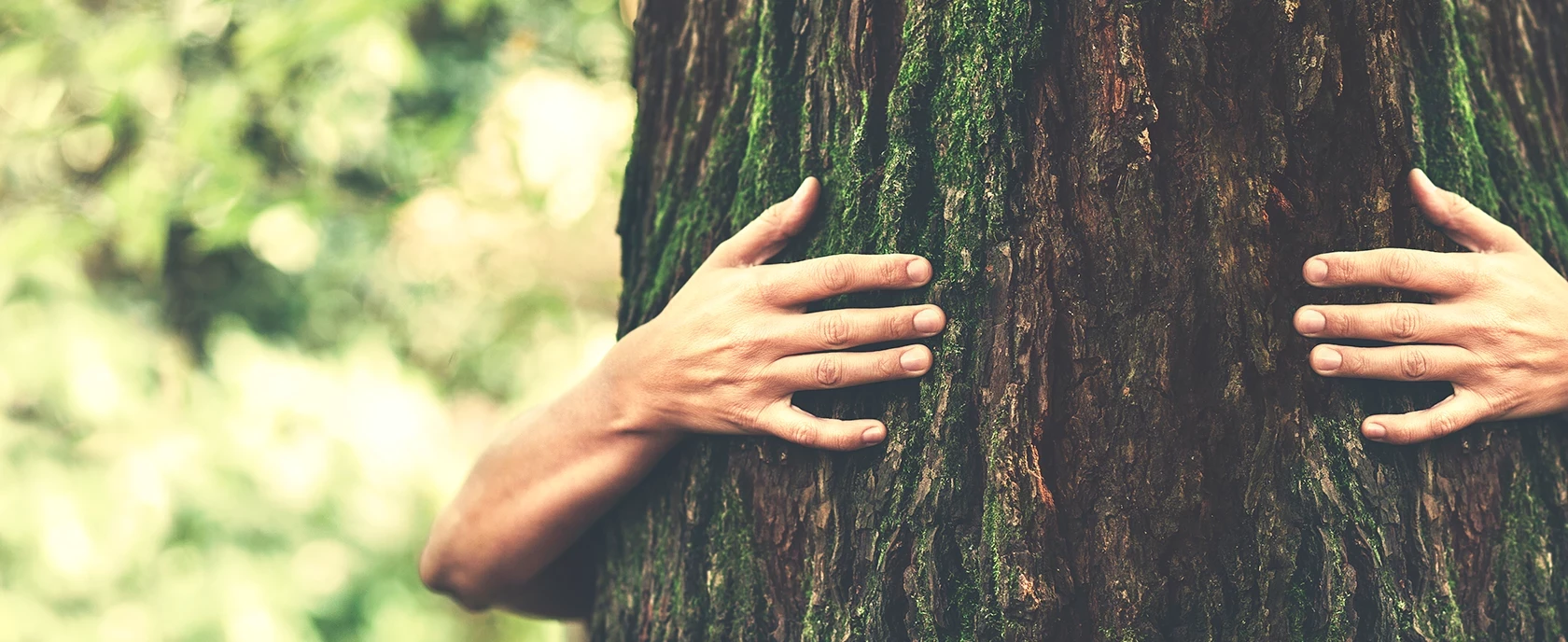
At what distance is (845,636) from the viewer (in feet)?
4.34

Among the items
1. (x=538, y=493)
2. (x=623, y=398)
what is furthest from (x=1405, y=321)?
(x=538, y=493)

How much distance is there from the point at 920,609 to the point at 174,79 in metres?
4.34

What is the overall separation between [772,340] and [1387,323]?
0.72 metres

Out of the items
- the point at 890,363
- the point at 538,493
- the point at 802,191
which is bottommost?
the point at 538,493

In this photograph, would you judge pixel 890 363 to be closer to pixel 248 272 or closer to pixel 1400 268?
pixel 1400 268

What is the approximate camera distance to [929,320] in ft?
4.18

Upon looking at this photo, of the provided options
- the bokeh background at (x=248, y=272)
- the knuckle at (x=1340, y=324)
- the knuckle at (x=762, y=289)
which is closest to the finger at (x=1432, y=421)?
the knuckle at (x=1340, y=324)

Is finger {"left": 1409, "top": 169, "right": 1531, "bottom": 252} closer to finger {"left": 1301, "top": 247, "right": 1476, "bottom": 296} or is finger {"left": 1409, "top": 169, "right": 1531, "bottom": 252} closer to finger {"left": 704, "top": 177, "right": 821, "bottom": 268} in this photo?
finger {"left": 1301, "top": 247, "right": 1476, "bottom": 296}

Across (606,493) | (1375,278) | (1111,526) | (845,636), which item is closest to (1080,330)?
(1111,526)

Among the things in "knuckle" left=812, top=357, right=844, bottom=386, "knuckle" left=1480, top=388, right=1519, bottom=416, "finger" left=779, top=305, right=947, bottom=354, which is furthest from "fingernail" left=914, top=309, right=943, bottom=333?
"knuckle" left=1480, top=388, right=1519, bottom=416

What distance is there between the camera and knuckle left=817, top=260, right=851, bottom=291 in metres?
1.29

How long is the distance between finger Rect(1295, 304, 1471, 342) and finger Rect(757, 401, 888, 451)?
0.52 meters

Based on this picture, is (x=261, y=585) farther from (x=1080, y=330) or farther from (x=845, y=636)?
(x=1080, y=330)

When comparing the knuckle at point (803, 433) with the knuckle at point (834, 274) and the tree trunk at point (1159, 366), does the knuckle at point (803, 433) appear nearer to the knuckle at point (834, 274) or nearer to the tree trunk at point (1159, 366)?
the tree trunk at point (1159, 366)
